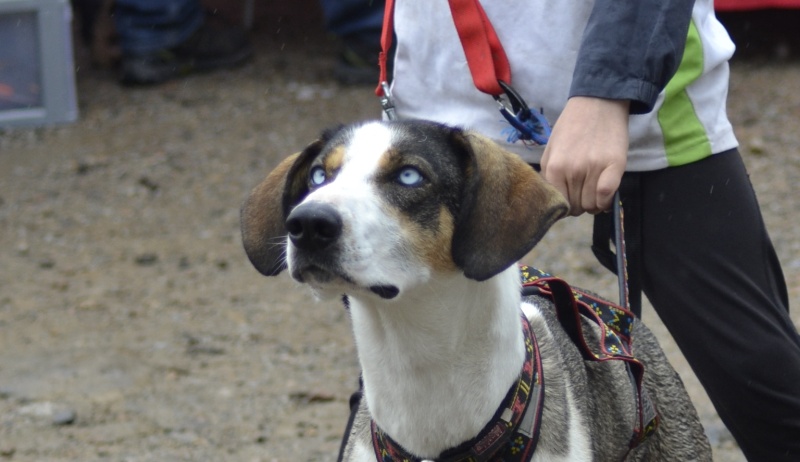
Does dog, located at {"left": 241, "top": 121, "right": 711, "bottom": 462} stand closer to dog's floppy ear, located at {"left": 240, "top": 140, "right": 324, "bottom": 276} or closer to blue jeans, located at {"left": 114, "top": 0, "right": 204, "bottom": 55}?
dog's floppy ear, located at {"left": 240, "top": 140, "right": 324, "bottom": 276}

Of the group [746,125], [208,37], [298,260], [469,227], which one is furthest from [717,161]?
[208,37]

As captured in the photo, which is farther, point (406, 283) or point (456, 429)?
point (456, 429)

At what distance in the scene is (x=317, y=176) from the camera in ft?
8.13

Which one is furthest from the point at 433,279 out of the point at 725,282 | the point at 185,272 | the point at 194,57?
the point at 194,57

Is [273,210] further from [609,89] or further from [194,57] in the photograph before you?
[194,57]

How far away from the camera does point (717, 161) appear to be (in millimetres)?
2541

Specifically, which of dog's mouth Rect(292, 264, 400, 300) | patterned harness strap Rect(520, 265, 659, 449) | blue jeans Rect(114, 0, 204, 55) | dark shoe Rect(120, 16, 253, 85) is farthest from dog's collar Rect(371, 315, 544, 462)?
dark shoe Rect(120, 16, 253, 85)

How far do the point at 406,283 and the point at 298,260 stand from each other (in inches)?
8.5

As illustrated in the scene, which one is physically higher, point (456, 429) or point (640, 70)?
point (640, 70)

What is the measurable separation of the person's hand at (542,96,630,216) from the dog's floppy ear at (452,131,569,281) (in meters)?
0.04

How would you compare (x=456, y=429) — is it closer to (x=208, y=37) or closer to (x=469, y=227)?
(x=469, y=227)

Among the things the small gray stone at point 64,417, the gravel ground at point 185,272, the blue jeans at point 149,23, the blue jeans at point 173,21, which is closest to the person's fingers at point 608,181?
the gravel ground at point 185,272

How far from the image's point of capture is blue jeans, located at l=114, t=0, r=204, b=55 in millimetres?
7957

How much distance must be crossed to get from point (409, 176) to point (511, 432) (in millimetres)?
558
